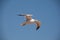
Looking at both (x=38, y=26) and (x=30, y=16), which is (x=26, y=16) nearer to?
(x=30, y=16)

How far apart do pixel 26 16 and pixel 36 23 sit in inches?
28.5

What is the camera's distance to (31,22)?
995 cm

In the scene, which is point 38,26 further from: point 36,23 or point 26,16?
point 26,16

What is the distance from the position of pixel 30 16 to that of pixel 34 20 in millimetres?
298

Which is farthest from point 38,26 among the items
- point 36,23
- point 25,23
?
point 25,23

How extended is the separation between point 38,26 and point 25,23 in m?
0.87

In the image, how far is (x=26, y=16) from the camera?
9.81 m

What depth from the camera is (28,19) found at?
989 cm

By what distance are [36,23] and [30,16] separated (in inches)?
21.5

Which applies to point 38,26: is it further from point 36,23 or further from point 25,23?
point 25,23

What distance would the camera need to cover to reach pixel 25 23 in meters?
9.71

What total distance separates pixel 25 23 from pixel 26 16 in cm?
34

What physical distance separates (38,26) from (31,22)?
0.53 meters

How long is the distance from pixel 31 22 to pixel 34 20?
20cm
